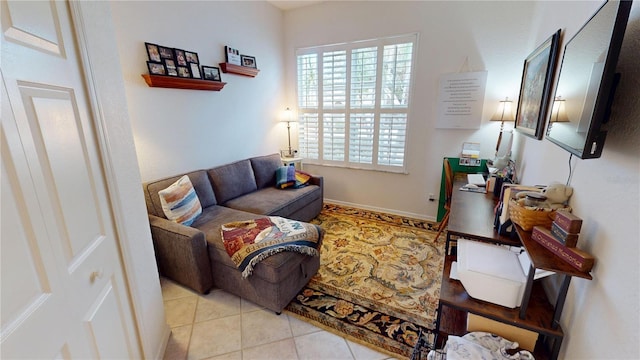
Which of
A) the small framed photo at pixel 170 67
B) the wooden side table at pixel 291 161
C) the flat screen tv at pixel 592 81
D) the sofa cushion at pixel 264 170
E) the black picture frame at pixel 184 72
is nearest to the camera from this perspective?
the flat screen tv at pixel 592 81

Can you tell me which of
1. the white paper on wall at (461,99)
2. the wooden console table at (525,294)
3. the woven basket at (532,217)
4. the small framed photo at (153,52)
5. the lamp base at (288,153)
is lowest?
the wooden console table at (525,294)

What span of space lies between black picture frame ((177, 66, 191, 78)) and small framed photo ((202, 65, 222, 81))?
0.65 ft

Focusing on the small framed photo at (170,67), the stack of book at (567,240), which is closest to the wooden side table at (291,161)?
the small framed photo at (170,67)

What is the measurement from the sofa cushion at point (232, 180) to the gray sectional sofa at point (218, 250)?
11mm

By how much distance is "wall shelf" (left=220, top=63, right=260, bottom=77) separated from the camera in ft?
9.94

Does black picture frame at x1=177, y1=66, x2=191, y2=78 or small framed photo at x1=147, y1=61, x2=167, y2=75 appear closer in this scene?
small framed photo at x1=147, y1=61, x2=167, y2=75

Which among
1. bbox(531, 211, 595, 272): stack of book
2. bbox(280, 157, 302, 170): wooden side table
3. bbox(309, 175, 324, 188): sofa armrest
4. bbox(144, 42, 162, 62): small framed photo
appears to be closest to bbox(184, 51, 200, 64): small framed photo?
bbox(144, 42, 162, 62): small framed photo

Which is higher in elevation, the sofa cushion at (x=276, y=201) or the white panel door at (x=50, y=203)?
the white panel door at (x=50, y=203)

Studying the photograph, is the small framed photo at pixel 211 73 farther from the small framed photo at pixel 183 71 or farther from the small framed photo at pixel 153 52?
the small framed photo at pixel 153 52

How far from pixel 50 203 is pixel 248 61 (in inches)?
119

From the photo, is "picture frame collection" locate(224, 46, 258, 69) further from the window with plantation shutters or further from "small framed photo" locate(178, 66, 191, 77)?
the window with plantation shutters

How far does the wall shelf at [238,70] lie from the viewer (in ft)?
9.94

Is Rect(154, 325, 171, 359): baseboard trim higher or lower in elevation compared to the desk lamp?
lower

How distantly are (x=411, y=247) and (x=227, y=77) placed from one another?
295cm
